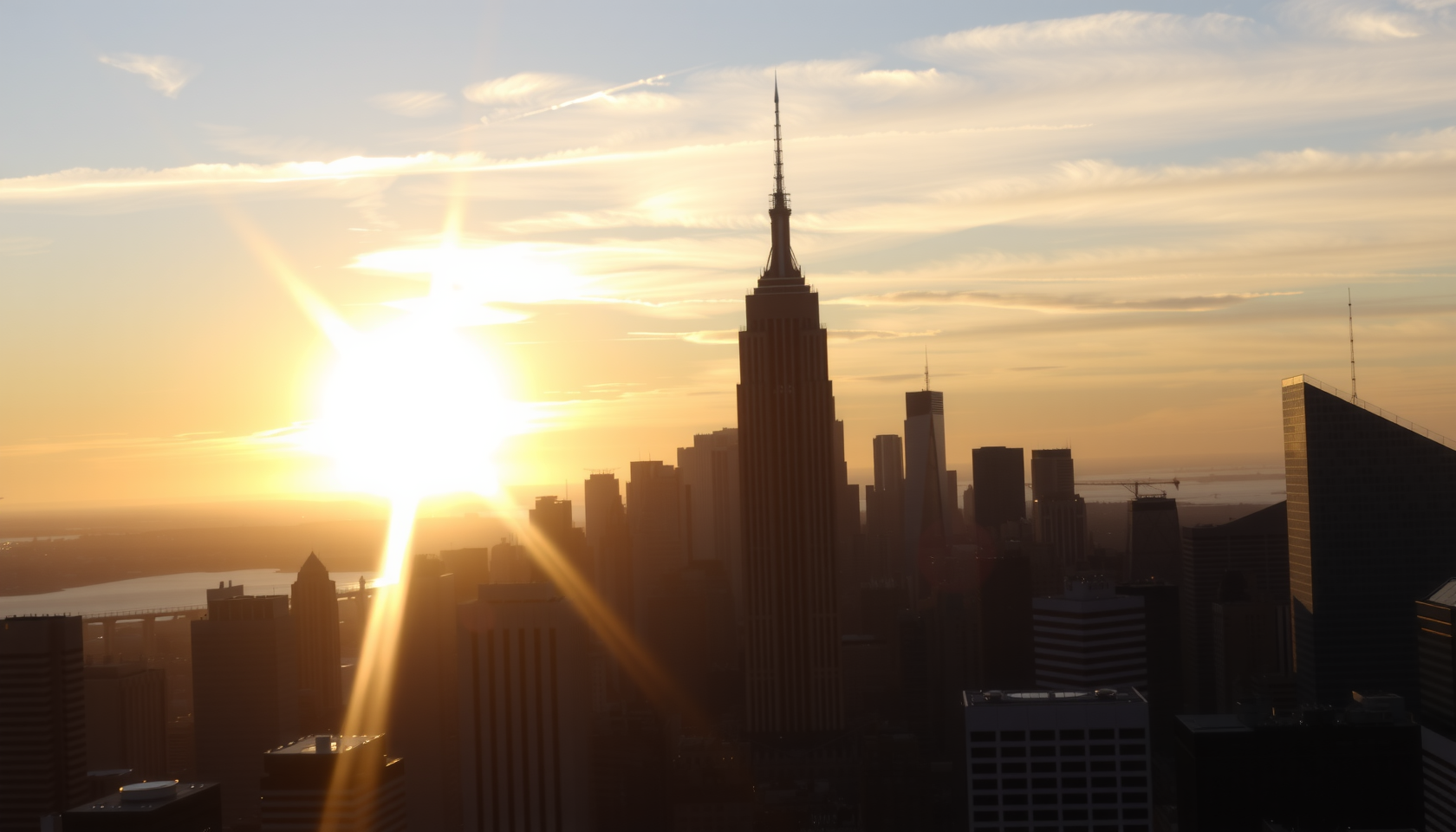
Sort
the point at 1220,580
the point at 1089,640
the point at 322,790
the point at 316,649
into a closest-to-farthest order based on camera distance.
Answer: the point at 322,790, the point at 1089,640, the point at 316,649, the point at 1220,580

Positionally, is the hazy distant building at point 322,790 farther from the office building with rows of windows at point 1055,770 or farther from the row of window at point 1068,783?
the row of window at point 1068,783

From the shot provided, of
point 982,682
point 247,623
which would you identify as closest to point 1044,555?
point 982,682

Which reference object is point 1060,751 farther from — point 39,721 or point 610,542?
point 610,542

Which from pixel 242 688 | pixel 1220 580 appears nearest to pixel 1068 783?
pixel 242 688

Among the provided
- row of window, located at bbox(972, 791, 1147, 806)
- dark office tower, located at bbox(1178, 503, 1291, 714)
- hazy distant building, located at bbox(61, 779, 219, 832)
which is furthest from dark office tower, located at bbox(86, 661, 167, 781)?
dark office tower, located at bbox(1178, 503, 1291, 714)

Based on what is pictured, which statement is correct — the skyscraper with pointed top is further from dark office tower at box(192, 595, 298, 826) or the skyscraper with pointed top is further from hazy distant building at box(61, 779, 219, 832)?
hazy distant building at box(61, 779, 219, 832)

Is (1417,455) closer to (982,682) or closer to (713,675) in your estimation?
(982,682)
